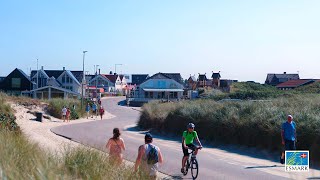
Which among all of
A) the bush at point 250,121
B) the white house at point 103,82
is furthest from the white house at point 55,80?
the bush at point 250,121

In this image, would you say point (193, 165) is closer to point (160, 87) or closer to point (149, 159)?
point (149, 159)

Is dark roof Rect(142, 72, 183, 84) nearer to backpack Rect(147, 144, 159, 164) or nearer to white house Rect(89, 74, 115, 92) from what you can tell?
white house Rect(89, 74, 115, 92)

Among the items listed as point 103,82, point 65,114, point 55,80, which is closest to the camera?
point 65,114

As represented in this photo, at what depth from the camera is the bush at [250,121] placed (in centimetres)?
1973

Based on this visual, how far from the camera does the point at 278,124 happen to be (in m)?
21.7

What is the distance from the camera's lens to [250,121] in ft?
77.6

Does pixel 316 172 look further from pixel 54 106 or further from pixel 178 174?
pixel 54 106

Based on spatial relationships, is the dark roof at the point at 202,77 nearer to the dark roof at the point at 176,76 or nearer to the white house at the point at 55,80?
the dark roof at the point at 176,76

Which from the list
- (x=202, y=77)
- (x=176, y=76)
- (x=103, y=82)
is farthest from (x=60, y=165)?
(x=103, y=82)

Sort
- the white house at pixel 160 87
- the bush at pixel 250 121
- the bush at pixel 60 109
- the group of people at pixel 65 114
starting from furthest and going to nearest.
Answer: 1. the white house at pixel 160 87
2. the bush at pixel 60 109
3. the group of people at pixel 65 114
4. the bush at pixel 250 121

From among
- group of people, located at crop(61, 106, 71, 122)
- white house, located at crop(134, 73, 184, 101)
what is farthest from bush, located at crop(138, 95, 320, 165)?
white house, located at crop(134, 73, 184, 101)

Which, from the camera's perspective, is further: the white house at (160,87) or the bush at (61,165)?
the white house at (160,87)

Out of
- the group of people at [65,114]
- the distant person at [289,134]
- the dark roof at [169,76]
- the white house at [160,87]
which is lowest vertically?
the group of people at [65,114]

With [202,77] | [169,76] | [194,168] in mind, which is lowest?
[194,168]
